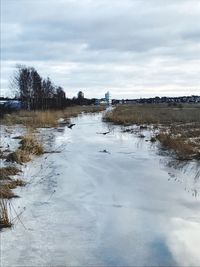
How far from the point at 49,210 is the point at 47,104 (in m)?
57.2

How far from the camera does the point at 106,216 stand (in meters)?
7.67

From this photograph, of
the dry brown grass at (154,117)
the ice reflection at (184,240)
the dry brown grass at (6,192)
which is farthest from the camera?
the dry brown grass at (154,117)

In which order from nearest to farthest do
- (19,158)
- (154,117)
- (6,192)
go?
(6,192) → (19,158) → (154,117)

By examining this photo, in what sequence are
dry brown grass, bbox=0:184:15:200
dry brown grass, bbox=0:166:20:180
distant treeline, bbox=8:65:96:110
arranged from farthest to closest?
distant treeline, bbox=8:65:96:110, dry brown grass, bbox=0:166:20:180, dry brown grass, bbox=0:184:15:200

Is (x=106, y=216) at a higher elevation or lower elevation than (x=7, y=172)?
lower

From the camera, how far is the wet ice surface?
5.77m

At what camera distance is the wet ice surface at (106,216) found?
5770 mm

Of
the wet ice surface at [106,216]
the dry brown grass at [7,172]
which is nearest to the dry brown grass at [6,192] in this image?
the wet ice surface at [106,216]

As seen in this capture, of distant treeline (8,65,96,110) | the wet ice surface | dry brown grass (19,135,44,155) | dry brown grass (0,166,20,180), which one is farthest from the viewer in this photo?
distant treeline (8,65,96,110)

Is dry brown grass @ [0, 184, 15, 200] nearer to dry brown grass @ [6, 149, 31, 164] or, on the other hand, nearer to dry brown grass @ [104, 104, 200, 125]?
dry brown grass @ [6, 149, 31, 164]

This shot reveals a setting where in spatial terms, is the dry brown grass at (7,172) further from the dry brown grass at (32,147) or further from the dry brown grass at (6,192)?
the dry brown grass at (32,147)

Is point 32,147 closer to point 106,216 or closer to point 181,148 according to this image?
point 181,148

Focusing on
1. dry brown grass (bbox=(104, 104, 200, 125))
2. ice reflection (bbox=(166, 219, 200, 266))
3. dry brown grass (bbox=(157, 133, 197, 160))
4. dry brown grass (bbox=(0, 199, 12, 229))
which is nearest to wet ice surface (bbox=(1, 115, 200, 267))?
ice reflection (bbox=(166, 219, 200, 266))

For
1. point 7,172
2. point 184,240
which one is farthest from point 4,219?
point 7,172
